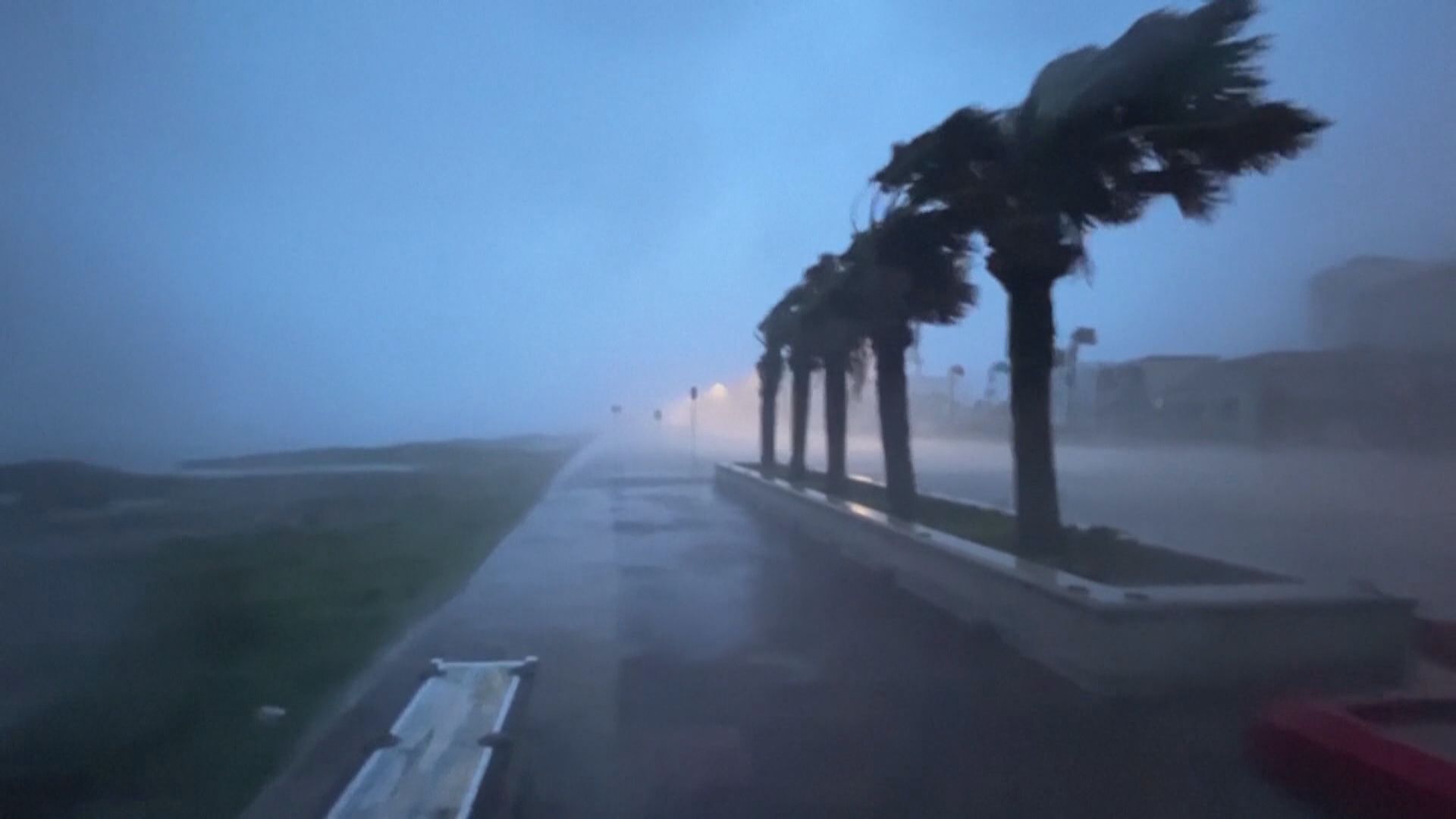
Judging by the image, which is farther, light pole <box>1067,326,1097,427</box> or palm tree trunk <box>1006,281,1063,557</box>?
light pole <box>1067,326,1097,427</box>

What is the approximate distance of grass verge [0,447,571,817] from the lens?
7.36m

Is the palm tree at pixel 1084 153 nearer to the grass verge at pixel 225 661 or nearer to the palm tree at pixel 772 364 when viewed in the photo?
the grass verge at pixel 225 661

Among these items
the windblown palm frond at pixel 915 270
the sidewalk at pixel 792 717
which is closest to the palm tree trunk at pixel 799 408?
the windblown palm frond at pixel 915 270

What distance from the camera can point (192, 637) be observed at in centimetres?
1249

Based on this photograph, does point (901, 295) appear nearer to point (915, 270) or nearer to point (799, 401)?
point (915, 270)


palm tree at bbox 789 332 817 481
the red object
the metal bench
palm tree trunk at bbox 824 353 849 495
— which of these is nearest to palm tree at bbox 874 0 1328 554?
the red object

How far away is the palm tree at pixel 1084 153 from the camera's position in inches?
438

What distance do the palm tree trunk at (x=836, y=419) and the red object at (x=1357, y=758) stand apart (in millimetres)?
15589

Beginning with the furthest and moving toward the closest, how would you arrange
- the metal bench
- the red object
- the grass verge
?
the grass verge, the metal bench, the red object

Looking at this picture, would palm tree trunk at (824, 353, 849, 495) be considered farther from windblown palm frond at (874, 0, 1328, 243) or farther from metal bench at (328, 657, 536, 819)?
metal bench at (328, 657, 536, 819)

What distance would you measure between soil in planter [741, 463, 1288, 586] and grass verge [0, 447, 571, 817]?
581 centimetres

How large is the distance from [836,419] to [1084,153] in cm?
1120

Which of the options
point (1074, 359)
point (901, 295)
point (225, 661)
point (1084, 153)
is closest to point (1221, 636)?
point (1084, 153)

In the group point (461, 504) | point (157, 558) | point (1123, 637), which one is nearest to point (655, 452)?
point (461, 504)
